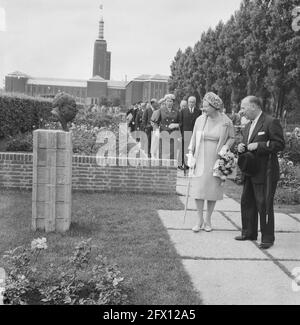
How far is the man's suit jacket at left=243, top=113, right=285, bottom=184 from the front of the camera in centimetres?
564

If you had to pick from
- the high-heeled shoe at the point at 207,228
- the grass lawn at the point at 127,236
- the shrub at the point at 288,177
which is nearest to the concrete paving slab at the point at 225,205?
the grass lawn at the point at 127,236

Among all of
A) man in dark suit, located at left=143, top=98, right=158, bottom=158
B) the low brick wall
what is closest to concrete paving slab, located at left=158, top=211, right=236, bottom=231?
the low brick wall

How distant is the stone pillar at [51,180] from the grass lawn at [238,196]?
3.71 metres

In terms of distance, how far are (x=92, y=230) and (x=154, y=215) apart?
1295 millimetres

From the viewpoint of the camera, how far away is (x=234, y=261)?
522cm

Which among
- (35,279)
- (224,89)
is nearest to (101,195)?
(35,279)

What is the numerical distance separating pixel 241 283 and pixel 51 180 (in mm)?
2642

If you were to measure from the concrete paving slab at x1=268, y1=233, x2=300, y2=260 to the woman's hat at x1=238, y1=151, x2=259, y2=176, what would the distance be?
871 millimetres

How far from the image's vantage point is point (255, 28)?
100.0 feet

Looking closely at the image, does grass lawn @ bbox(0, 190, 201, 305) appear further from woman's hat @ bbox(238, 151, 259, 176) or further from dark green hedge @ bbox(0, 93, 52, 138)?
dark green hedge @ bbox(0, 93, 52, 138)

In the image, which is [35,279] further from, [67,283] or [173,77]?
[173,77]

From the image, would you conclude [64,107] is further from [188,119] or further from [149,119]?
[149,119]

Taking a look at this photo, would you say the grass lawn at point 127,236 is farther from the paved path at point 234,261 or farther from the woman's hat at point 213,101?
Result: the woman's hat at point 213,101

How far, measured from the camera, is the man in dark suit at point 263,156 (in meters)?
5.66
